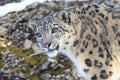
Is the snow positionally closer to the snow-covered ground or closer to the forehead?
the snow-covered ground

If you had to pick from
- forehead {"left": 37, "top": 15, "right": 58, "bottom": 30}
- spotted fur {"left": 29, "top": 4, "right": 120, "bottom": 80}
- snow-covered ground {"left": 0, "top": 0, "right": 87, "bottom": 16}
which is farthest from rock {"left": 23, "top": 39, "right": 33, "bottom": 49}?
snow-covered ground {"left": 0, "top": 0, "right": 87, "bottom": 16}

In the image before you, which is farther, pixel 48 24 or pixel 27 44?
pixel 27 44

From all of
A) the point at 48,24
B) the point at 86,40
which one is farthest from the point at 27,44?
the point at 86,40

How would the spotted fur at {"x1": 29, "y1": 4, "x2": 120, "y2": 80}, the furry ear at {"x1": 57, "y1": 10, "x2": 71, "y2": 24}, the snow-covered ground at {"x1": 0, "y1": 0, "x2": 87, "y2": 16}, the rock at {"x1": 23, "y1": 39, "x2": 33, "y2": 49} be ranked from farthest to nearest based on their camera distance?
the snow-covered ground at {"x1": 0, "y1": 0, "x2": 87, "y2": 16} < the rock at {"x1": 23, "y1": 39, "x2": 33, "y2": 49} < the furry ear at {"x1": 57, "y1": 10, "x2": 71, "y2": 24} < the spotted fur at {"x1": 29, "y1": 4, "x2": 120, "y2": 80}

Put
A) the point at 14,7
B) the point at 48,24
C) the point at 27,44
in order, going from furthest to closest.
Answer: the point at 14,7
the point at 27,44
the point at 48,24

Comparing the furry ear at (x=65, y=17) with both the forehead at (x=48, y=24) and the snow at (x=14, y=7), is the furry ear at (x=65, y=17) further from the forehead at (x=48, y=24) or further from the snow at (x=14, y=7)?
the snow at (x=14, y=7)

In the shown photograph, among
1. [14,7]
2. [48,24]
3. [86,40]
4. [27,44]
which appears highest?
[48,24]

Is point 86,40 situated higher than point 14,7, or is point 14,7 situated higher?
point 86,40

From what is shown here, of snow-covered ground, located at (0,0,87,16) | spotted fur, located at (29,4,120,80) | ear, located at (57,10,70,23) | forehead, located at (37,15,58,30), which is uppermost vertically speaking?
ear, located at (57,10,70,23)

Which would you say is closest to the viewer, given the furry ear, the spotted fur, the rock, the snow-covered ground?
the spotted fur

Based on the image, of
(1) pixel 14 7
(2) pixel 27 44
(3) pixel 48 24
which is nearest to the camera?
(3) pixel 48 24

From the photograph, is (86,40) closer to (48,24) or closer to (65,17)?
(65,17)

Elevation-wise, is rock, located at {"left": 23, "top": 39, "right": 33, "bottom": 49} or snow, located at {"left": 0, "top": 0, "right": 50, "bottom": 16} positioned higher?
rock, located at {"left": 23, "top": 39, "right": 33, "bottom": 49}

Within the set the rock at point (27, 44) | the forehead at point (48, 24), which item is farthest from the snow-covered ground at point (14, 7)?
the forehead at point (48, 24)
